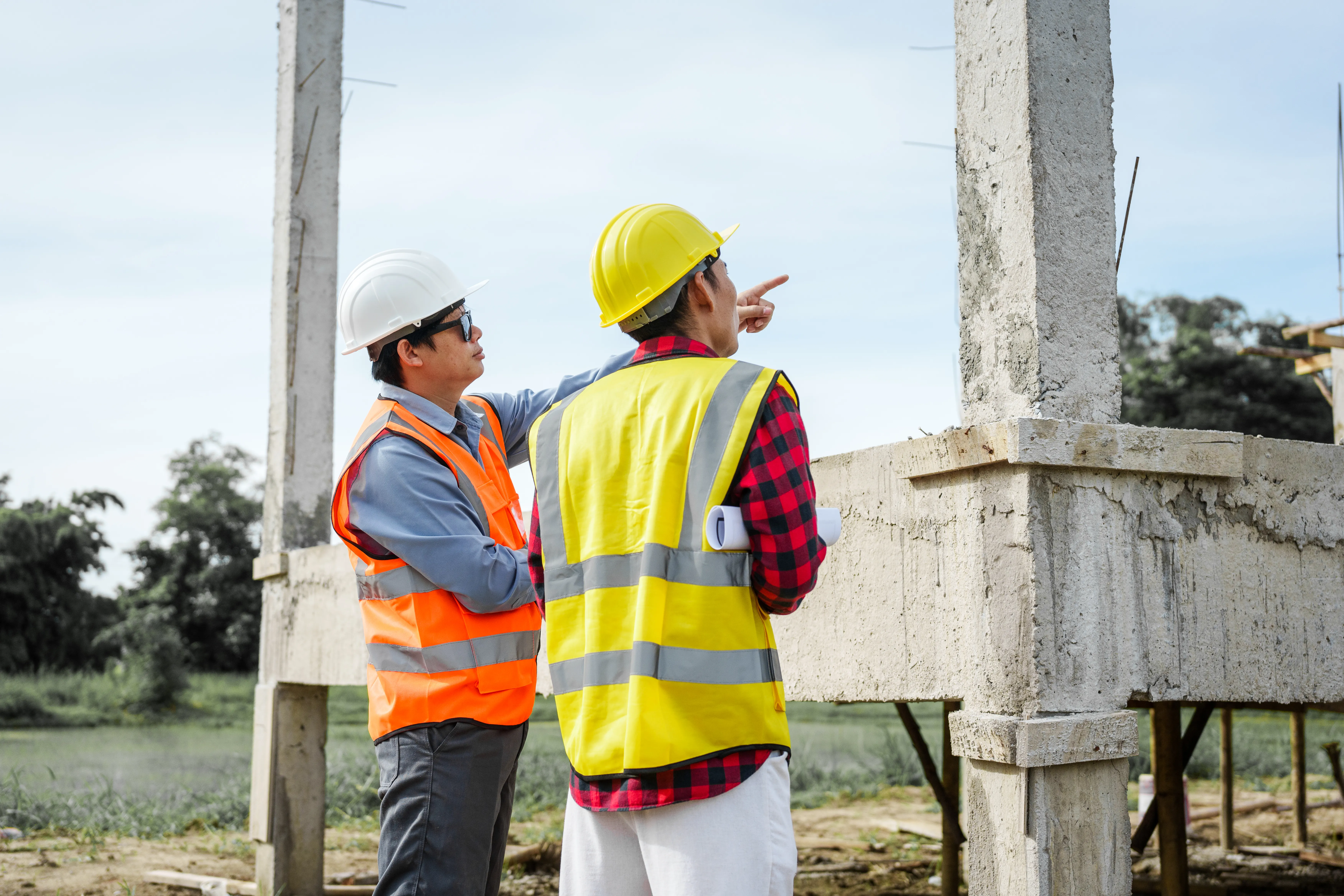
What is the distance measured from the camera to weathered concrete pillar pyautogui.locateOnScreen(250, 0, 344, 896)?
6.32 m

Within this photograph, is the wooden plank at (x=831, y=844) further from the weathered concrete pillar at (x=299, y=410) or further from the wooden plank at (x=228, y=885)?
the weathered concrete pillar at (x=299, y=410)

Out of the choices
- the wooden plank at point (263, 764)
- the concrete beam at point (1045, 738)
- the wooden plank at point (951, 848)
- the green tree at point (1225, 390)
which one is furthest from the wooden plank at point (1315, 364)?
the green tree at point (1225, 390)

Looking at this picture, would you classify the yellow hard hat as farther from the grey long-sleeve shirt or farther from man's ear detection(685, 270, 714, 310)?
the grey long-sleeve shirt

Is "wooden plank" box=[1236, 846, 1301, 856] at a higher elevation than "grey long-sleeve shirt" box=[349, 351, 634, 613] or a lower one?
lower

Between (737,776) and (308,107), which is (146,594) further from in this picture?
(737,776)

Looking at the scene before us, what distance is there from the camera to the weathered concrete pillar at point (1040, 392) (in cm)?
271

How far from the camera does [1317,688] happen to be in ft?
10.7

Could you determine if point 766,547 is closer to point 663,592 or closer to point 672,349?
point 663,592

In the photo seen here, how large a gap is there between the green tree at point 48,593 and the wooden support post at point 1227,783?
19268mm

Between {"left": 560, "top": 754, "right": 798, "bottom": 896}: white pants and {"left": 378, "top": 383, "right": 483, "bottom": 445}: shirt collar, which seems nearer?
{"left": 560, "top": 754, "right": 798, "bottom": 896}: white pants

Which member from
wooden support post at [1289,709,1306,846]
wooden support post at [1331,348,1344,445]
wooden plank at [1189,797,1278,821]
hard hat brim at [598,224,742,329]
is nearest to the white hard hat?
hard hat brim at [598,224,742,329]

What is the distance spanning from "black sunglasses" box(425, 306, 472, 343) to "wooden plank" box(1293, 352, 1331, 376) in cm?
733

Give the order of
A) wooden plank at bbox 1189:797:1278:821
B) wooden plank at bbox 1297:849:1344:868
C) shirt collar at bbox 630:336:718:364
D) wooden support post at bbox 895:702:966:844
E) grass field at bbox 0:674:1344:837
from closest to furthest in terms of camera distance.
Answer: shirt collar at bbox 630:336:718:364 < wooden support post at bbox 895:702:966:844 < wooden plank at bbox 1297:849:1344:868 < grass field at bbox 0:674:1344:837 < wooden plank at bbox 1189:797:1278:821

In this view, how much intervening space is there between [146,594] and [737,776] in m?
23.6
